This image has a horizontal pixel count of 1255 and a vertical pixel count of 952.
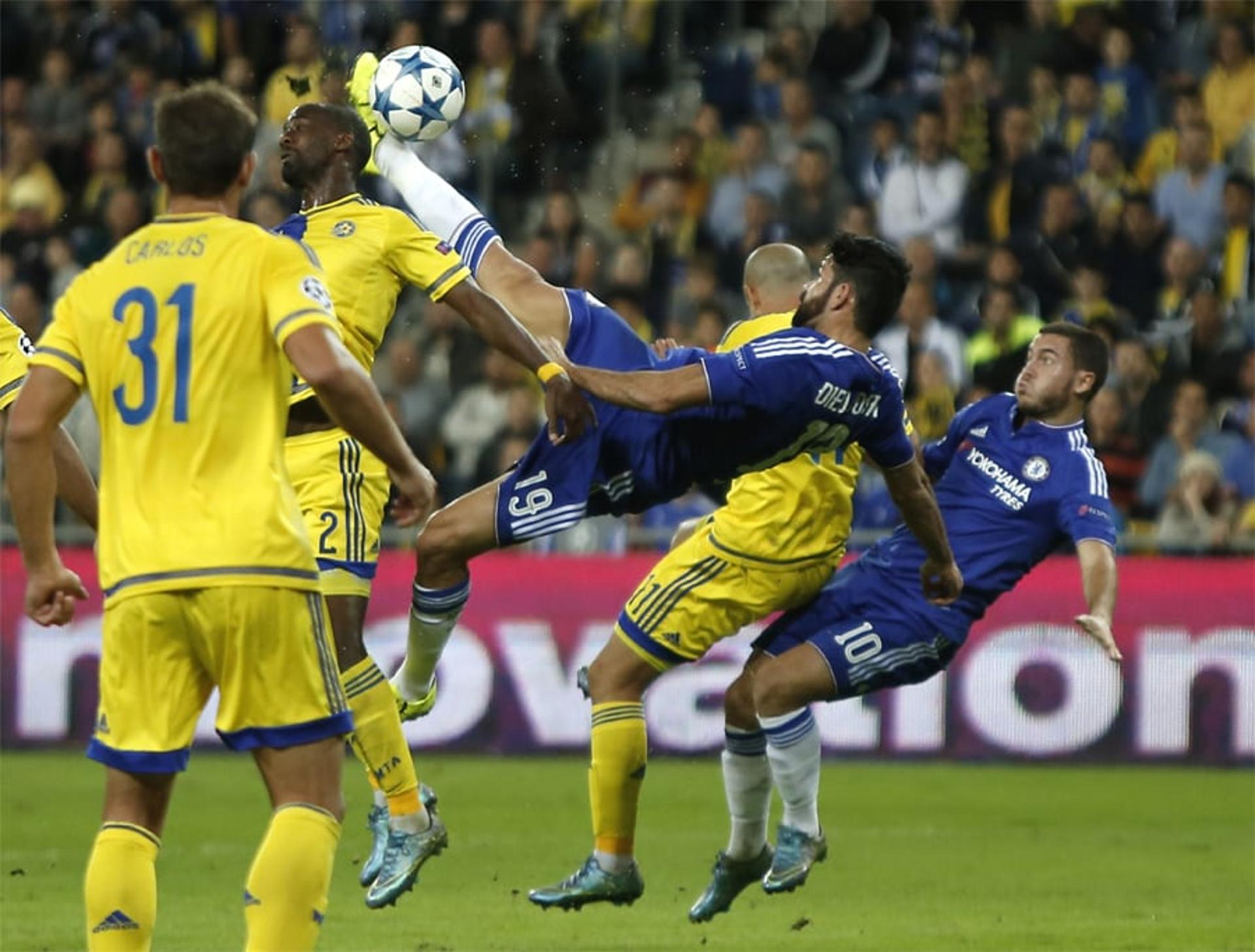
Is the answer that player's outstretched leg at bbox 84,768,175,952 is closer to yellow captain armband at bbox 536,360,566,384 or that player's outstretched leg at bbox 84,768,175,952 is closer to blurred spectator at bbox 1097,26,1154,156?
yellow captain armband at bbox 536,360,566,384

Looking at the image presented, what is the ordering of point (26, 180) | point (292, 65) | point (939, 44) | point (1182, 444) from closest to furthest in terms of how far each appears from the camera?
point (1182, 444)
point (939, 44)
point (292, 65)
point (26, 180)

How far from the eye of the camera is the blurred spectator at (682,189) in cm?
1725

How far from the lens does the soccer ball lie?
8.33 metres

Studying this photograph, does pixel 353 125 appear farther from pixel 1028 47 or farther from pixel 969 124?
pixel 1028 47

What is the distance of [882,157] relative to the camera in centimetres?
1661

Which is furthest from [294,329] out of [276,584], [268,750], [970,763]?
[970,763]

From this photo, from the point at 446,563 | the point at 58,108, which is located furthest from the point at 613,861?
the point at 58,108

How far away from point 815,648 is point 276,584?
3.59m

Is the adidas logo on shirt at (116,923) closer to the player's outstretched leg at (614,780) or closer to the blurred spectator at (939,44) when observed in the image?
the player's outstretched leg at (614,780)

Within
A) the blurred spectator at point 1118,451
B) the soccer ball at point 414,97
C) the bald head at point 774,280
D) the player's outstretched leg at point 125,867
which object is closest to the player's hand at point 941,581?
the bald head at point 774,280

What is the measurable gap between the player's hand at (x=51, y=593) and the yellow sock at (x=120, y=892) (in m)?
0.54

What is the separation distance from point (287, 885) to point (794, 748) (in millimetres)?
3414

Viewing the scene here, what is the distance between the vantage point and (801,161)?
53.8ft

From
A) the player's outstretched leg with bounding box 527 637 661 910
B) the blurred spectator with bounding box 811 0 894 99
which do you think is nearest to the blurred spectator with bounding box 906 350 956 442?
the blurred spectator with bounding box 811 0 894 99
